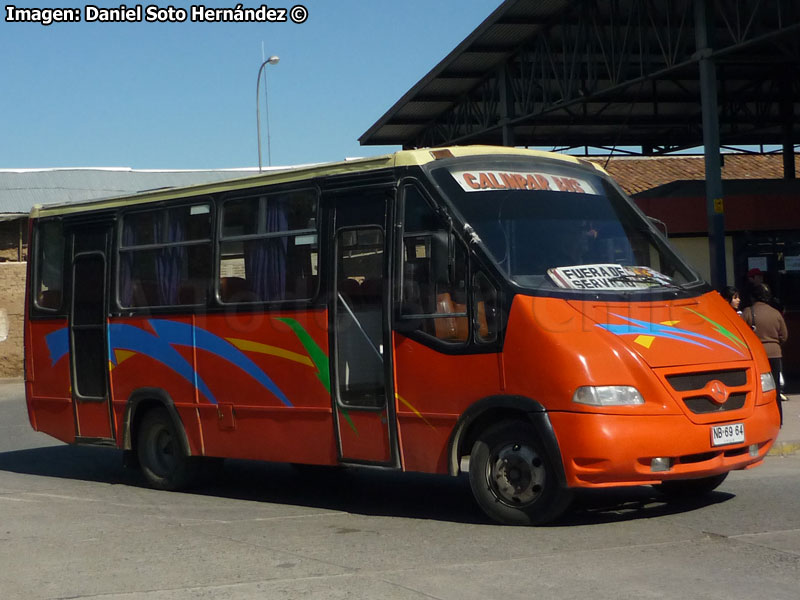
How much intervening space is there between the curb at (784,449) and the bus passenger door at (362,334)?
5.22m

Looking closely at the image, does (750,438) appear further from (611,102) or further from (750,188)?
(611,102)

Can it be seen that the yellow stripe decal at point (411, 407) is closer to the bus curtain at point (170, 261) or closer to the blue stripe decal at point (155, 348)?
the blue stripe decal at point (155, 348)

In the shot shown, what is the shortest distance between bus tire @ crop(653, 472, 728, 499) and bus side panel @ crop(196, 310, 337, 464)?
2702mm

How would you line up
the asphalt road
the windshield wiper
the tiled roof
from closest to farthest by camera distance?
1. the asphalt road
2. the windshield wiper
3. the tiled roof

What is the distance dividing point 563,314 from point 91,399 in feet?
19.5

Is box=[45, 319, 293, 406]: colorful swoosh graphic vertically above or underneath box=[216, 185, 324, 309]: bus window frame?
underneath

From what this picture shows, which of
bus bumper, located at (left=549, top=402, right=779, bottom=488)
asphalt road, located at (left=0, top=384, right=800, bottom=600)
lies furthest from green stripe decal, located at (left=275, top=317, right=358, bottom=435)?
bus bumper, located at (left=549, top=402, right=779, bottom=488)

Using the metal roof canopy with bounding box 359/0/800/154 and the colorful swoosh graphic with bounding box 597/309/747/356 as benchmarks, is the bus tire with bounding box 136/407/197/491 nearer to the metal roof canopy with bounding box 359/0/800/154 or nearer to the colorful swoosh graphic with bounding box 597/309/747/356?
the colorful swoosh graphic with bounding box 597/309/747/356

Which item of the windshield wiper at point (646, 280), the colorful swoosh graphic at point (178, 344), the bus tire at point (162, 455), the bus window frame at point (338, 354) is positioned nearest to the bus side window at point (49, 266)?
the colorful swoosh graphic at point (178, 344)

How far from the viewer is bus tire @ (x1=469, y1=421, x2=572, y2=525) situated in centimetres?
823

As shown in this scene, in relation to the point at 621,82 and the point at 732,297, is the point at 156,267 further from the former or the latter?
→ the point at 621,82

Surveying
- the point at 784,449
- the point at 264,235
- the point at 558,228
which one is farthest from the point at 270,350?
the point at 784,449

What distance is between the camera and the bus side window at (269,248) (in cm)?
992

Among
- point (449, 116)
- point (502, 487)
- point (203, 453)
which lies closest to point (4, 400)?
point (449, 116)
